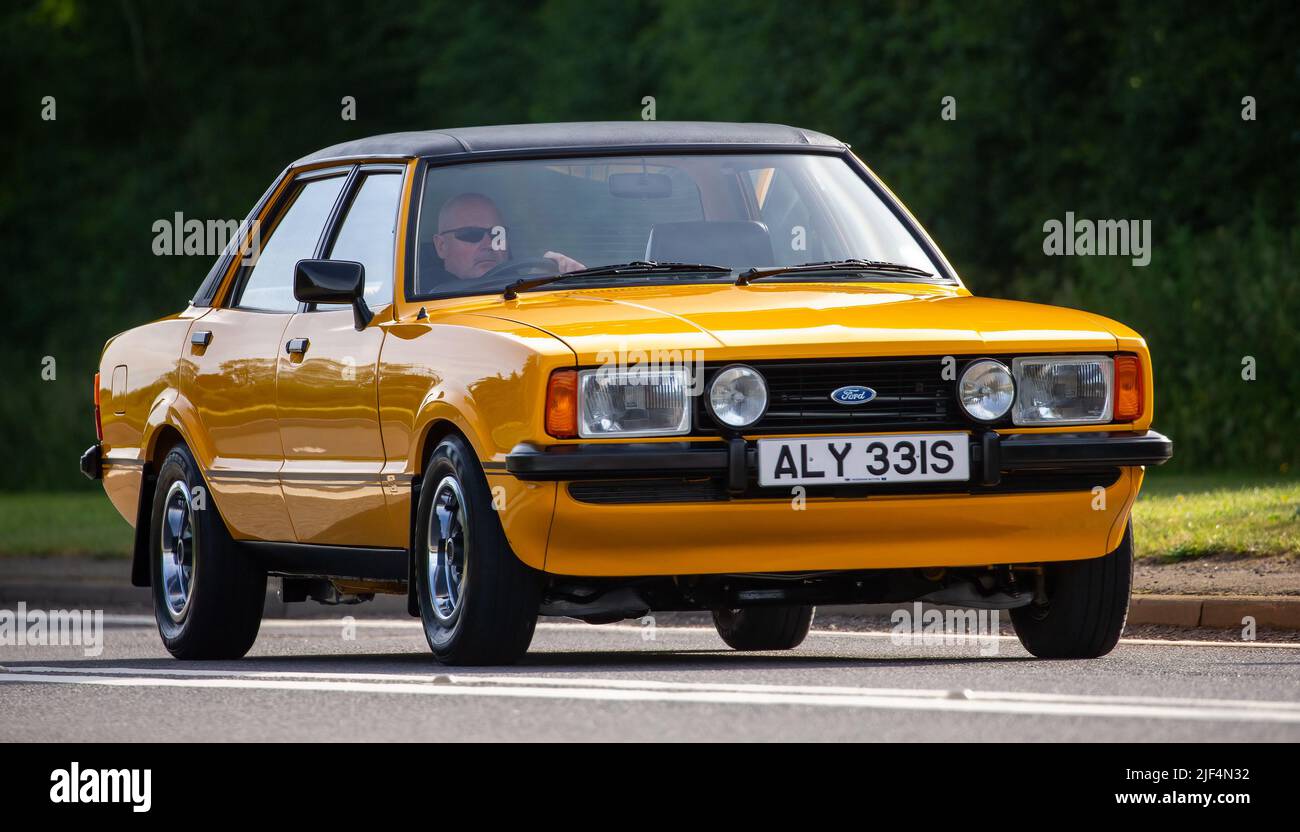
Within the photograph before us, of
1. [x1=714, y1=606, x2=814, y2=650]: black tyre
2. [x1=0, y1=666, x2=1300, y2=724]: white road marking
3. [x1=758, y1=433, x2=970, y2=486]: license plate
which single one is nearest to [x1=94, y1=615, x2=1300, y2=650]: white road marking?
[x1=714, y1=606, x2=814, y2=650]: black tyre

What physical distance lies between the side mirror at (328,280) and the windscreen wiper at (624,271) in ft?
1.87

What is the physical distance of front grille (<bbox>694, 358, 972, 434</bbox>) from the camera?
8.20m

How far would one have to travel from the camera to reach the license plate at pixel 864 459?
26.8ft

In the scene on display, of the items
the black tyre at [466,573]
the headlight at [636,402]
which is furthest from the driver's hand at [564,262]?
the headlight at [636,402]

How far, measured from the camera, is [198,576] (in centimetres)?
1041

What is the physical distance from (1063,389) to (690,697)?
179 centimetres

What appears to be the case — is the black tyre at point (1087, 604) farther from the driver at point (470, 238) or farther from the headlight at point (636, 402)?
the driver at point (470, 238)

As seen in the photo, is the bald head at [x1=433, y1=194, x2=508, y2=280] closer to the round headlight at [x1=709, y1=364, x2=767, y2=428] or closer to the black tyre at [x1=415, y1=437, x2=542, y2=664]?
the black tyre at [x1=415, y1=437, x2=542, y2=664]

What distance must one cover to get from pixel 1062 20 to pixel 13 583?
16442mm

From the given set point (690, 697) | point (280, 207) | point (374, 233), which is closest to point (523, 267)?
point (374, 233)

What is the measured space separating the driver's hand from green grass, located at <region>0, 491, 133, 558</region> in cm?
1054

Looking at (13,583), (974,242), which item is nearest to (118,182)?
(974,242)

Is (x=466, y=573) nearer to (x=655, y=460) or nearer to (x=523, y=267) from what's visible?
(x=655, y=460)
